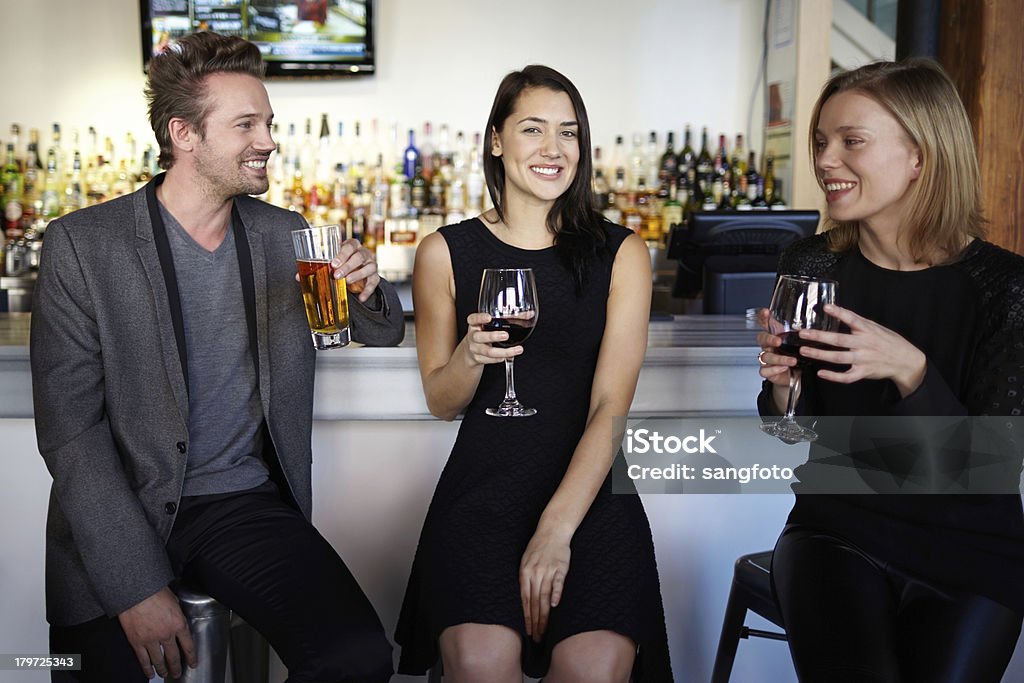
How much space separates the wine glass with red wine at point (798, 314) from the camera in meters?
1.22

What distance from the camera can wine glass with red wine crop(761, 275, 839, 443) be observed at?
4.00 feet

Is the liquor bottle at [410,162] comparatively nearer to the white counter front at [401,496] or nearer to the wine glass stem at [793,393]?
the white counter front at [401,496]

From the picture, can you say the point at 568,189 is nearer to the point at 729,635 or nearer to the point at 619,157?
the point at 729,635

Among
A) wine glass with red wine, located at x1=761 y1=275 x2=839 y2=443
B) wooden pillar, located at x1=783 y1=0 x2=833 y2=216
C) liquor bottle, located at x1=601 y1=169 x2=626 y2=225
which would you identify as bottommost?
wine glass with red wine, located at x1=761 y1=275 x2=839 y2=443

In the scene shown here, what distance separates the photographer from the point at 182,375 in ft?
4.95

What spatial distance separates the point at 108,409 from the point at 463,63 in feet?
9.46

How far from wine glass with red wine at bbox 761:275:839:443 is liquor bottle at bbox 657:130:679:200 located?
2788 millimetres

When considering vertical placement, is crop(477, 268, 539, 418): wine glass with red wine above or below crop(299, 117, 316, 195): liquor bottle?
below

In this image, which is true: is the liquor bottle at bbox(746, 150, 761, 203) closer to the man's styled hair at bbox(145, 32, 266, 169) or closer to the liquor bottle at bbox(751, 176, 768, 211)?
the liquor bottle at bbox(751, 176, 768, 211)

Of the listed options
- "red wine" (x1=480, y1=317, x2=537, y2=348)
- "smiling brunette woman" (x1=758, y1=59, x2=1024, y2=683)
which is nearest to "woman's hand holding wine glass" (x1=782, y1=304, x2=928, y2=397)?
"smiling brunette woman" (x1=758, y1=59, x2=1024, y2=683)

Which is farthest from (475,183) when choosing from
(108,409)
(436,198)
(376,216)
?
(108,409)

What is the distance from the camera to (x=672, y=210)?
3.95 meters

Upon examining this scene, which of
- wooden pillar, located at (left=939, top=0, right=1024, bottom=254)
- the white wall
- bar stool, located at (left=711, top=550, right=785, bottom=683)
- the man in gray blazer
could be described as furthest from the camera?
the white wall

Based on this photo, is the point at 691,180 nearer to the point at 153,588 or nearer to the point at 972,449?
the point at 972,449
